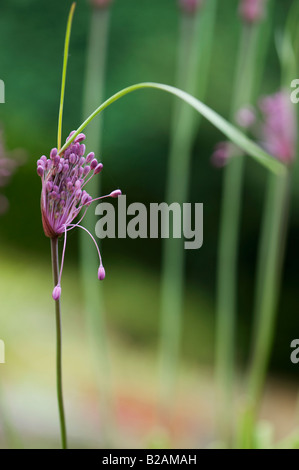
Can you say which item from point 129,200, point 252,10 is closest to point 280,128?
point 252,10

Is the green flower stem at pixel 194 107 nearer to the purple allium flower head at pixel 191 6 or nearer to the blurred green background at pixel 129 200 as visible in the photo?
the purple allium flower head at pixel 191 6

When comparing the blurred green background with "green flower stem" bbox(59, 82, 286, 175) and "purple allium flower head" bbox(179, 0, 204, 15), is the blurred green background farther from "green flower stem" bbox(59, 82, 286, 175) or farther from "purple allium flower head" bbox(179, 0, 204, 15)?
"green flower stem" bbox(59, 82, 286, 175)

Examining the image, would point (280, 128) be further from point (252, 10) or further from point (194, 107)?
point (194, 107)

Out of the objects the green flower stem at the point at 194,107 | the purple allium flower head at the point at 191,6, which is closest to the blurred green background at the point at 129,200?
the purple allium flower head at the point at 191,6

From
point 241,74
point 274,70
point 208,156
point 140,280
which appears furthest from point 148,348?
point 241,74

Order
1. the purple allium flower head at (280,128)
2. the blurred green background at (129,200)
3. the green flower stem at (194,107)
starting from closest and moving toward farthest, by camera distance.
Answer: the green flower stem at (194,107) < the purple allium flower head at (280,128) < the blurred green background at (129,200)
